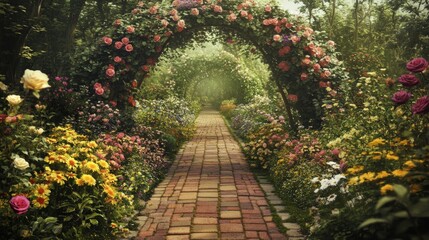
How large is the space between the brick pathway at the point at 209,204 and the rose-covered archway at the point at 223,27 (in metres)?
1.84

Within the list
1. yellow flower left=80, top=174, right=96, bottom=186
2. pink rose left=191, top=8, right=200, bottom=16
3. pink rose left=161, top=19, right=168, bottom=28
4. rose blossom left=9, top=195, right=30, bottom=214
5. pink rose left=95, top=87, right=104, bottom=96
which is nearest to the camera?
rose blossom left=9, top=195, right=30, bottom=214

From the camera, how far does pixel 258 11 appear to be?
7543mm

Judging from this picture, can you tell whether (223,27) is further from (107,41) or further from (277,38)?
(107,41)

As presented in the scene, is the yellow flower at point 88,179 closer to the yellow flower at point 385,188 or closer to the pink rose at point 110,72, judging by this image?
the yellow flower at point 385,188

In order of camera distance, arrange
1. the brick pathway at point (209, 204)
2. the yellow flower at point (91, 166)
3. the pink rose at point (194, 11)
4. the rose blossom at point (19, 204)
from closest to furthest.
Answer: the rose blossom at point (19, 204) < the yellow flower at point (91, 166) < the brick pathway at point (209, 204) < the pink rose at point (194, 11)

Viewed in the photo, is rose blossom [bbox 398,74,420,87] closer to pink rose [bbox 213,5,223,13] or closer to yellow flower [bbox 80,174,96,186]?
yellow flower [bbox 80,174,96,186]

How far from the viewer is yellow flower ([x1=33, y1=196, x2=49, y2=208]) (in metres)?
3.14

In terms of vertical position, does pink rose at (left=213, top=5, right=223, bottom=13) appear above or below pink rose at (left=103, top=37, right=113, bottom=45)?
above

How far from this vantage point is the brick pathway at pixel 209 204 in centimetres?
389

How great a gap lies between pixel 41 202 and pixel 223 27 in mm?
5478

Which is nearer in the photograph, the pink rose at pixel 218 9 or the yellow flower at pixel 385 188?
the yellow flower at pixel 385 188

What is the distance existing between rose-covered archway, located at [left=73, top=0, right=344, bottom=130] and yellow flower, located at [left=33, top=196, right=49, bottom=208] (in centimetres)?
393

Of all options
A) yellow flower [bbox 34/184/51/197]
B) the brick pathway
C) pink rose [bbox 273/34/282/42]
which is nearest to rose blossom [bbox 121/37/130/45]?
the brick pathway

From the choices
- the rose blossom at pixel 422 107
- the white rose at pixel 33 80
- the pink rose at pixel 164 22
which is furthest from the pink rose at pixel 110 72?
the rose blossom at pixel 422 107
